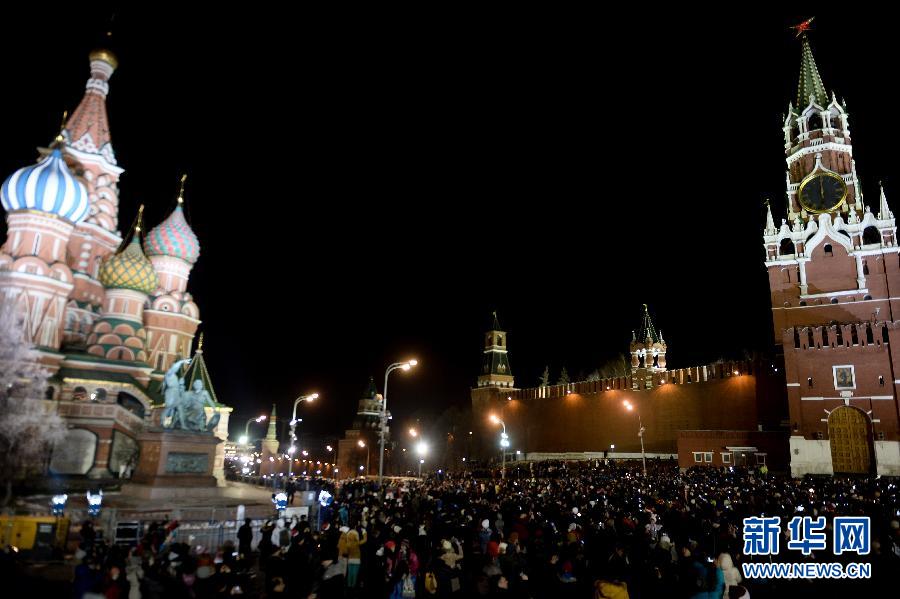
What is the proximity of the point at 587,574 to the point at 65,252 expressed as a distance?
31094 millimetres

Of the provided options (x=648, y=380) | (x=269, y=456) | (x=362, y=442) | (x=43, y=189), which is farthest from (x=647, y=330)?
(x=43, y=189)

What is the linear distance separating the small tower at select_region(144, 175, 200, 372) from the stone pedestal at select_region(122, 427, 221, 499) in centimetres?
1677

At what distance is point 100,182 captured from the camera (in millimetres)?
34156

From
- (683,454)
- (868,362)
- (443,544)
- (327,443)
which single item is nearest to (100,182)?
(443,544)

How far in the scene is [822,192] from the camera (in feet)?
142

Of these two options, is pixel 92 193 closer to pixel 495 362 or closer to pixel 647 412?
pixel 647 412

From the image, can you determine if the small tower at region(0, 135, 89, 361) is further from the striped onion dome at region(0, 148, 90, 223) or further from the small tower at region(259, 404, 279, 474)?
the small tower at region(259, 404, 279, 474)

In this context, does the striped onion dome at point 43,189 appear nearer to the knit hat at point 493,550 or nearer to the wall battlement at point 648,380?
the knit hat at point 493,550

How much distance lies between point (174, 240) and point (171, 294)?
4.18 m

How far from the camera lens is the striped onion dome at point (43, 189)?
91.1 ft

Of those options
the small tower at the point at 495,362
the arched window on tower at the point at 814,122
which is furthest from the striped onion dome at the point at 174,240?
the arched window on tower at the point at 814,122

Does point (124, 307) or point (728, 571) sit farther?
point (124, 307)

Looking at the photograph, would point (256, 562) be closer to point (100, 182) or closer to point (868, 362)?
point (100, 182)

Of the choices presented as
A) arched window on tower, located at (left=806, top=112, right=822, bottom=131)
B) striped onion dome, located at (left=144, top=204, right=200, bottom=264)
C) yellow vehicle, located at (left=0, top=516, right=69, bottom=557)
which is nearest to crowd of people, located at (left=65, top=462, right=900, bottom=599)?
yellow vehicle, located at (left=0, top=516, right=69, bottom=557)
